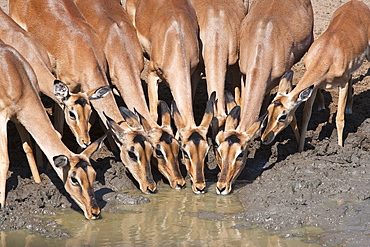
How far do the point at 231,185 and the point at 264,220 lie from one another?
1415mm

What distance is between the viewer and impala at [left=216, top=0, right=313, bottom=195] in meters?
9.92

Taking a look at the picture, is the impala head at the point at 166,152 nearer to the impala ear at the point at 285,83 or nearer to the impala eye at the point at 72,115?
the impala eye at the point at 72,115

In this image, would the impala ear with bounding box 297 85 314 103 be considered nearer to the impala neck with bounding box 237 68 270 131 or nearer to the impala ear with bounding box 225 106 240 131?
the impala neck with bounding box 237 68 270 131

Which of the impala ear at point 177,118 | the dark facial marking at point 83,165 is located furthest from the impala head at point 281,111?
the dark facial marking at point 83,165

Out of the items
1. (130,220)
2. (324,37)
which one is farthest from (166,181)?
(324,37)

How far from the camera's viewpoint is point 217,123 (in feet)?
35.0

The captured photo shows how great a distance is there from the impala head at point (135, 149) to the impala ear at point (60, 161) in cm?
151

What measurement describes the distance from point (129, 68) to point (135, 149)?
1.80 m

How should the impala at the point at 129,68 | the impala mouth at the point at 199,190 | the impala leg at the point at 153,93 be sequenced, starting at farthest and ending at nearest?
the impala leg at the point at 153,93
the impala at the point at 129,68
the impala mouth at the point at 199,190

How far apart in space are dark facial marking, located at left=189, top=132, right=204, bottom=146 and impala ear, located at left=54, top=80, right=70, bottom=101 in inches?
72.5

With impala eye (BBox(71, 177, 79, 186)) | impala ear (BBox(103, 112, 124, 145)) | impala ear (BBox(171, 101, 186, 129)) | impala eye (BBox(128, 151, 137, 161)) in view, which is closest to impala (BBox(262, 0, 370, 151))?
Answer: impala ear (BBox(171, 101, 186, 129))

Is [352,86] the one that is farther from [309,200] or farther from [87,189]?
[87,189]

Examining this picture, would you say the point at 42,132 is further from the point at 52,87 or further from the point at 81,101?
the point at 52,87

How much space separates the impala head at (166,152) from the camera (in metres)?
10.1
